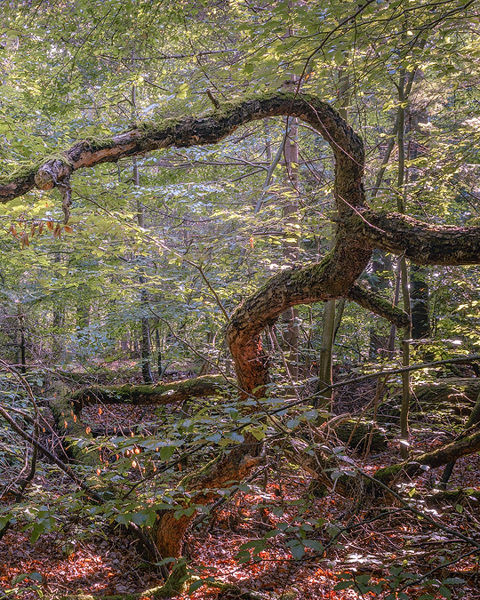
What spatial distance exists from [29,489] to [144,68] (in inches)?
273

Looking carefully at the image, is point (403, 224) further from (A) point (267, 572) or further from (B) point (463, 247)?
(A) point (267, 572)

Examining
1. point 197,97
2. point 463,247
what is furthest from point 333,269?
point 197,97

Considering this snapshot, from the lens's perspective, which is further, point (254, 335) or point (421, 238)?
point (254, 335)

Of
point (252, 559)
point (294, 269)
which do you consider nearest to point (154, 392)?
point (252, 559)

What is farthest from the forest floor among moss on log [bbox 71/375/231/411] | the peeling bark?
moss on log [bbox 71/375/231/411]

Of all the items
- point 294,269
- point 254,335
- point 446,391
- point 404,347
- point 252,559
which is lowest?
point 252,559

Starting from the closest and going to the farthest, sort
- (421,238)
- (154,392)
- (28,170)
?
1. (28,170)
2. (421,238)
3. (154,392)

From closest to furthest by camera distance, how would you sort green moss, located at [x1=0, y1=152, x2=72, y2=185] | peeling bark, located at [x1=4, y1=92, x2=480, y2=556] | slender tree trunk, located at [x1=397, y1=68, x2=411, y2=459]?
green moss, located at [x1=0, y1=152, x2=72, y2=185], peeling bark, located at [x1=4, y1=92, x2=480, y2=556], slender tree trunk, located at [x1=397, y1=68, x2=411, y2=459]

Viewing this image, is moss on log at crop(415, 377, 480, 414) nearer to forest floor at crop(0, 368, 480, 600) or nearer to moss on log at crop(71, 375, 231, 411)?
forest floor at crop(0, 368, 480, 600)

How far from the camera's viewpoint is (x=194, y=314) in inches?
284

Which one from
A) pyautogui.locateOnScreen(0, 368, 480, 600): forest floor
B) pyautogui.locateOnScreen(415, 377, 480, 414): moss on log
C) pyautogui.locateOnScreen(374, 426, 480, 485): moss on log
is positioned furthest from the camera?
pyautogui.locateOnScreen(415, 377, 480, 414): moss on log

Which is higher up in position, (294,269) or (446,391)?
(294,269)

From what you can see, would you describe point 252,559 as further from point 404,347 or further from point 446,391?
point 446,391

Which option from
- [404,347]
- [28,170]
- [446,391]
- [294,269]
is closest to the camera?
[28,170]
